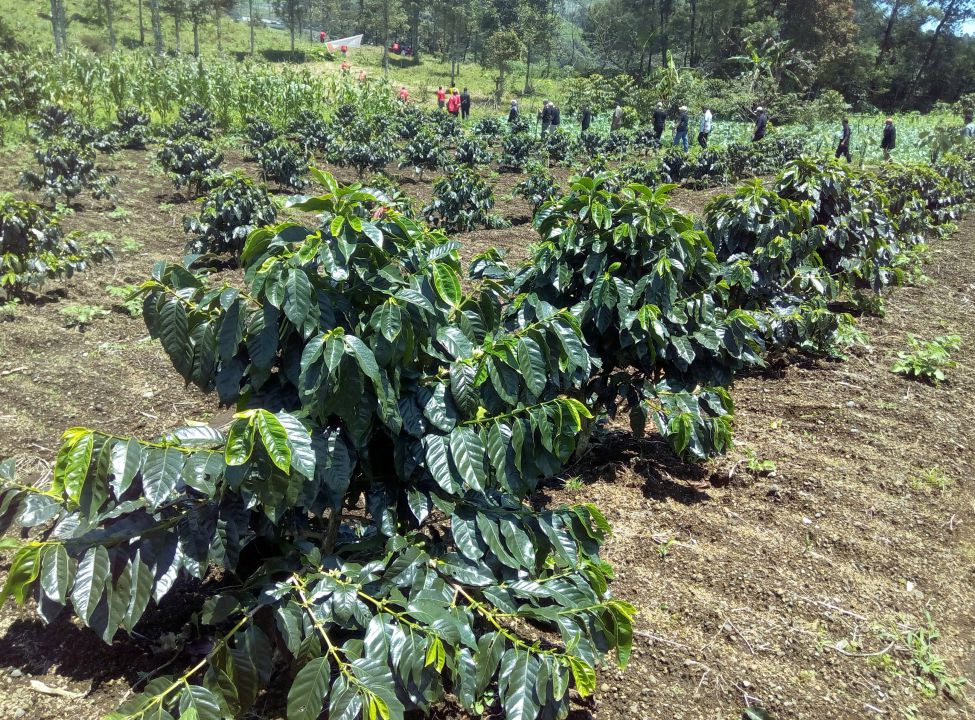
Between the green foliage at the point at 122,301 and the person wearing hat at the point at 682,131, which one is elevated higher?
the person wearing hat at the point at 682,131

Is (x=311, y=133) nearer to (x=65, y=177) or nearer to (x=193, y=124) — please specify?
(x=193, y=124)

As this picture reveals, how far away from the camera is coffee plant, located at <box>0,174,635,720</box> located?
64.9 inches

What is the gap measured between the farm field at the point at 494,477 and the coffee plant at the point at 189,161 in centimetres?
452

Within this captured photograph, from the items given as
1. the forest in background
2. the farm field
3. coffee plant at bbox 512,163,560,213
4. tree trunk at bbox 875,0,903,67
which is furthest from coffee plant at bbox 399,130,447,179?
tree trunk at bbox 875,0,903,67

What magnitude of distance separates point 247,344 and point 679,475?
2.77m

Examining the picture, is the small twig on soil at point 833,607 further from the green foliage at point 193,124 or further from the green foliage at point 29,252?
the green foliage at point 193,124

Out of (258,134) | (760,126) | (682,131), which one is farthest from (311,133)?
(760,126)

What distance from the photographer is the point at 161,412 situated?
4398 mm

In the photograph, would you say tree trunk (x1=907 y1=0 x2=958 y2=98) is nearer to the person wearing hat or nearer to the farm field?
the person wearing hat

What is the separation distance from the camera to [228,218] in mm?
7629

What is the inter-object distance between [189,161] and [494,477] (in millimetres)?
10563

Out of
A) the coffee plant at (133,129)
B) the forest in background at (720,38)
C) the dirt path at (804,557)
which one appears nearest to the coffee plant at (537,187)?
the dirt path at (804,557)

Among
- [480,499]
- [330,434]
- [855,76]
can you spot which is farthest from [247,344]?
[855,76]

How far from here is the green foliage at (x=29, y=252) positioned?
6.01m
